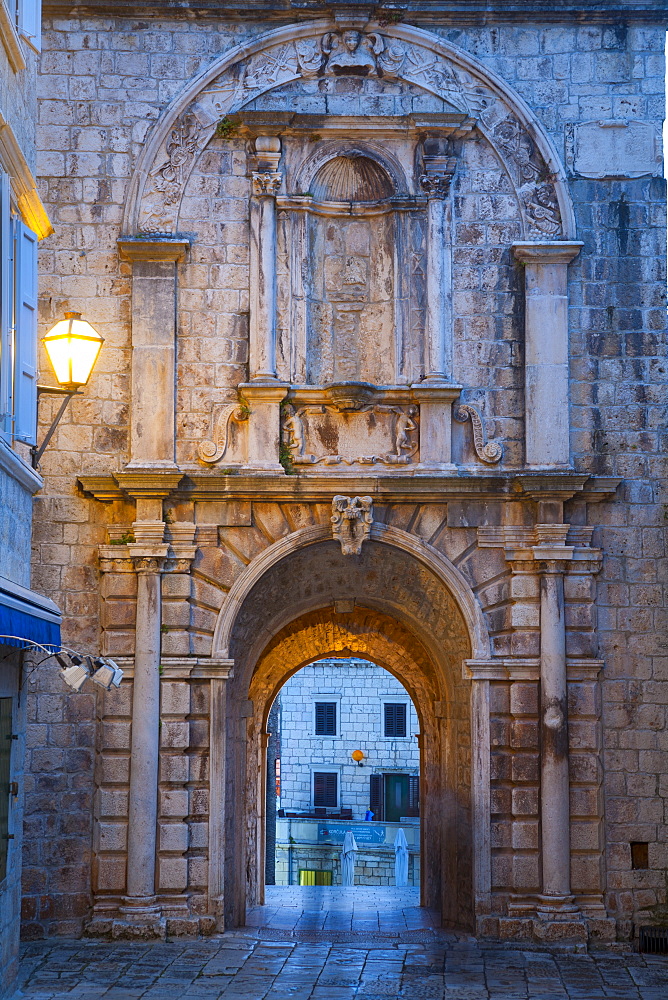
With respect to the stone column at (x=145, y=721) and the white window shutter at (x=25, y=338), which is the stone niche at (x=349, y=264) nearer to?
the stone column at (x=145, y=721)

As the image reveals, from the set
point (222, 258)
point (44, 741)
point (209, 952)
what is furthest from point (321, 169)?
point (209, 952)

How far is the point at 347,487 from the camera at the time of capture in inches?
432

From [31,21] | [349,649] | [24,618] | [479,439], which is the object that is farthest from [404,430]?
[349,649]

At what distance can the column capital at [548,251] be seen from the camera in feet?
36.3

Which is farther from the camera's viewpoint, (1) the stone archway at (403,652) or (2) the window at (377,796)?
(2) the window at (377,796)

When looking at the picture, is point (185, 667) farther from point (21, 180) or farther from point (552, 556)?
point (21, 180)

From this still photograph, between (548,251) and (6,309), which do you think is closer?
(6,309)

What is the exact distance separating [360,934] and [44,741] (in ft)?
11.3

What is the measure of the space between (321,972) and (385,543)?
359 centimetres

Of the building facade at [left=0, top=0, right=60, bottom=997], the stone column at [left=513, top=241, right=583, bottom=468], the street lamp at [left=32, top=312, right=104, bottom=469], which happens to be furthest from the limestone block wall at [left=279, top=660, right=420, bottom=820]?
the building facade at [left=0, top=0, right=60, bottom=997]

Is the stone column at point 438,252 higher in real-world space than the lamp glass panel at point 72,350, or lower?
higher

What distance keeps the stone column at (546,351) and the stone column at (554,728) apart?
2.42 feet

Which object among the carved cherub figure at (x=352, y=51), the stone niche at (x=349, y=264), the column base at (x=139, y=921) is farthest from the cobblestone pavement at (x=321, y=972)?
the carved cherub figure at (x=352, y=51)

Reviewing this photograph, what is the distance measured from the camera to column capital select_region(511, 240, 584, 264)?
36.3 ft
